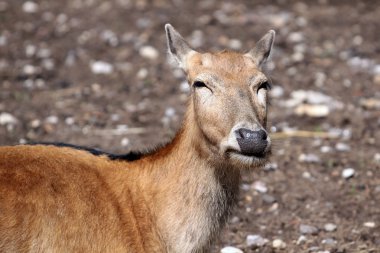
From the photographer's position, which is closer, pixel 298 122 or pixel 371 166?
pixel 371 166

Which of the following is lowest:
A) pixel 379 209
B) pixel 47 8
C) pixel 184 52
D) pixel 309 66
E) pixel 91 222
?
pixel 47 8

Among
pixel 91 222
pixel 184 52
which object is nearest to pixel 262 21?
pixel 184 52

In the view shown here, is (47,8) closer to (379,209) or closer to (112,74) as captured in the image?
(112,74)

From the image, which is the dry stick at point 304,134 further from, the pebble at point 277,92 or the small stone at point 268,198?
the small stone at point 268,198

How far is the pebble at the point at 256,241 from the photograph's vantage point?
27.3 feet

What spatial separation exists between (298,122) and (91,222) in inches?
230

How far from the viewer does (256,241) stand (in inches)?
329

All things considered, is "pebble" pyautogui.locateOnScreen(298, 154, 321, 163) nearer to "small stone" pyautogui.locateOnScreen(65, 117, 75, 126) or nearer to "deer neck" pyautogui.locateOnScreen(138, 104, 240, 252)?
"small stone" pyautogui.locateOnScreen(65, 117, 75, 126)

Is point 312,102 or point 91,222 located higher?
point 91,222

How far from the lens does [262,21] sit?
16125mm

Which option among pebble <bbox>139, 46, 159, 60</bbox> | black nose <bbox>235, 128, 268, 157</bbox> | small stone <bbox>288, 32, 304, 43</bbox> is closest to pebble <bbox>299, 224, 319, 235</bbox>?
black nose <bbox>235, 128, 268, 157</bbox>

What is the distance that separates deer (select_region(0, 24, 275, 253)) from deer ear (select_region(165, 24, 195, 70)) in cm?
11

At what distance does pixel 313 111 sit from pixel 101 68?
3816mm

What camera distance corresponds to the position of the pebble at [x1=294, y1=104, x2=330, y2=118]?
1197cm
